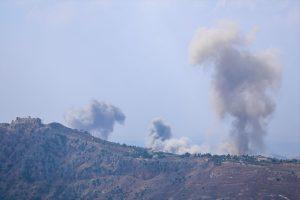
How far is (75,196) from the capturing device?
192000 mm

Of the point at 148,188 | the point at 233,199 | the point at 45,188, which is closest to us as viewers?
the point at 233,199

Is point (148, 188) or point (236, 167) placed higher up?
point (236, 167)

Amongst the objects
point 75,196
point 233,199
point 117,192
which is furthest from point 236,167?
point 75,196

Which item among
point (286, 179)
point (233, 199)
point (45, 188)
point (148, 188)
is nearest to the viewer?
point (233, 199)

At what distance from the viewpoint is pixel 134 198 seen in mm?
181000

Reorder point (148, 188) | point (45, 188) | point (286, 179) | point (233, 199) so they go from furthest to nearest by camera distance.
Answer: point (45, 188) < point (148, 188) < point (286, 179) < point (233, 199)

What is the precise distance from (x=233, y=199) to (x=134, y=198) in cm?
3914

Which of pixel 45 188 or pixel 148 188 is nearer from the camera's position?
pixel 148 188

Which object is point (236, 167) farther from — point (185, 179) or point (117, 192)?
point (117, 192)

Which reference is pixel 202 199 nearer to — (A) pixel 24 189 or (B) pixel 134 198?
(B) pixel 134 198

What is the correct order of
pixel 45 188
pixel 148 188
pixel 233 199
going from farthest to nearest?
pixel 45 188
pixel 148 188
pixel 233 199

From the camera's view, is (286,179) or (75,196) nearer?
(286,179)

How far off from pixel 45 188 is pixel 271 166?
91.9 metres

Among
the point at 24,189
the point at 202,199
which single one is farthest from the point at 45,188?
the point at 202,199
